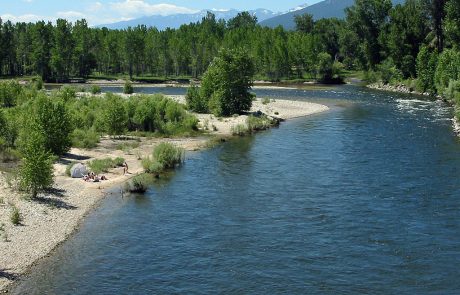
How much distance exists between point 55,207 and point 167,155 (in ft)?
56.9

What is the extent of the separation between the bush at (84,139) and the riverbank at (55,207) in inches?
41.0

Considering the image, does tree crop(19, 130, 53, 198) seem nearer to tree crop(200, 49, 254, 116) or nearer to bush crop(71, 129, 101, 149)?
bush crop(71, 129, 101, 149)

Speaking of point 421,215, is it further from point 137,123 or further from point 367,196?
point 137,123

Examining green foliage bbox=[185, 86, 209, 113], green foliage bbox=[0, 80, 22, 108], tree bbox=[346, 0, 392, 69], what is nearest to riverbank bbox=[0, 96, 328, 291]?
green foliage bbox=[185, 86, 209, 113]

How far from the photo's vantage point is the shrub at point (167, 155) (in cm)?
5906

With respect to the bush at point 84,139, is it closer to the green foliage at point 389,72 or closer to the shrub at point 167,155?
the shrub at point 167,155

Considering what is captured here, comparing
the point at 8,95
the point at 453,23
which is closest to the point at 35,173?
the point at 8,95

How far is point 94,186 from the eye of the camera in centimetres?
5078

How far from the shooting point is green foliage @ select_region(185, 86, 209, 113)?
98750mm

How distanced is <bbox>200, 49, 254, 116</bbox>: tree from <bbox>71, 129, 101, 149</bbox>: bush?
28.1m

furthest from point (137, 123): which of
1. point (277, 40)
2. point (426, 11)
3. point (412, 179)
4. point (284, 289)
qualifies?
point (277, 40)

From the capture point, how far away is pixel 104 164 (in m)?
56.6

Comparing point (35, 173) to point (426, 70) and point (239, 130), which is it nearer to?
point (239, 130)

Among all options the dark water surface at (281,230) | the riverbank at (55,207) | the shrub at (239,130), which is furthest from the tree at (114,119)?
the shrub at (239,130)
